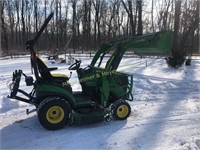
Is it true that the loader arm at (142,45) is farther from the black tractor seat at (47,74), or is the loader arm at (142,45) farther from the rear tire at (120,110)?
the black tractor seat at (47,74)

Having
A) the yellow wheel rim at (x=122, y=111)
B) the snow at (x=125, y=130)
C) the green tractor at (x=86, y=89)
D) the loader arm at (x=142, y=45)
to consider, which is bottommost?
the snow at (x=125, y=130)

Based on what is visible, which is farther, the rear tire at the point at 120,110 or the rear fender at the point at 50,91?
the rear tire at the point at 120,110

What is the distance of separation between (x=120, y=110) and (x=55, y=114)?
4.90ft

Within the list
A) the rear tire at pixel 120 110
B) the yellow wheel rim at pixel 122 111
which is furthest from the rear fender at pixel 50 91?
the yellow wheel rim at pixel 122 111

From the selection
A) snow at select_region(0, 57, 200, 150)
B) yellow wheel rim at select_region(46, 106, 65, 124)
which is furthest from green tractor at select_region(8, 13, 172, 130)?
snow at select_region(0, 57, 200, 150)

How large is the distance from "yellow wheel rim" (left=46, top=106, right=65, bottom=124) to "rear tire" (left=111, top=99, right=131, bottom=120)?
1208mm

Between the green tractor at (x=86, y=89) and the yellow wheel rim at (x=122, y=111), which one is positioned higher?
the green tractor at (x=86, y=89)

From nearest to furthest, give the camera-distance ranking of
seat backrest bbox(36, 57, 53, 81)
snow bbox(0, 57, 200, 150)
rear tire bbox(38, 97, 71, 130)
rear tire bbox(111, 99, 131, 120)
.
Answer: snow bbox(0, 57, 200, 150), rear tire bbox(38, 97, 71, 130), seat backrest bbox(36, 57, 53, 81), rear tire bbox(111, 99, 131, 120)

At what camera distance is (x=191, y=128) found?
6.16 m

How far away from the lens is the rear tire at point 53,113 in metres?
5.90

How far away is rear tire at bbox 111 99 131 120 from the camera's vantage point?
667cm

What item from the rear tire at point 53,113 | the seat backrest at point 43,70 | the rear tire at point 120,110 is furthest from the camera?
the rear tire at point 120,110

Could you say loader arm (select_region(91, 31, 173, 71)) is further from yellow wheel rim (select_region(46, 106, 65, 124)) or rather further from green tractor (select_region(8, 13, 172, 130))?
yellow wheel rim (select_region(46, 106, 65, 124))

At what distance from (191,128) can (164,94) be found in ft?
11.6
